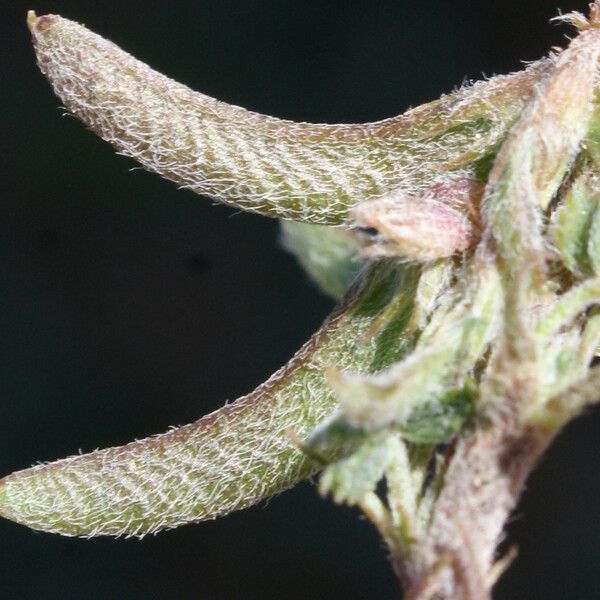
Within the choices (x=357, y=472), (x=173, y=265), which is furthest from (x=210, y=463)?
(x=173, y=265)

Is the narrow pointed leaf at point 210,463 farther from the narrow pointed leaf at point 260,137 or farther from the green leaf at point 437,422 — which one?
the green leaf at point 437,422

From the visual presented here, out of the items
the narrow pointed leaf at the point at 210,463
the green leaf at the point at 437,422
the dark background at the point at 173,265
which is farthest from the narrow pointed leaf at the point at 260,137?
the dark background at the point at 173,265

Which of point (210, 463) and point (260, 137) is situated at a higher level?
point (260, 137)

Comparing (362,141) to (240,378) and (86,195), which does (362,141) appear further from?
(86,195)

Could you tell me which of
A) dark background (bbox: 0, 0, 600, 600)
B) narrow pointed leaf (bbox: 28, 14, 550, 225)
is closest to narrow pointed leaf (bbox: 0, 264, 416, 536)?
narrow pointed leaf (bbox: 28, 14, 550, 225)

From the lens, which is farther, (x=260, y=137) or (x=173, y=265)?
(x=173, y=265)

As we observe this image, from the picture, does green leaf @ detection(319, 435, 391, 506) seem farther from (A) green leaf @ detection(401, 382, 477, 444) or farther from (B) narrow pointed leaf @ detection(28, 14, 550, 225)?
(B) narrow pointed leaf @ detection(28, 14, 550, 225)

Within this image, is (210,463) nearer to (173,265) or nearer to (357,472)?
(357,472)

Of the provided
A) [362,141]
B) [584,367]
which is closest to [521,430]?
[584,367]
